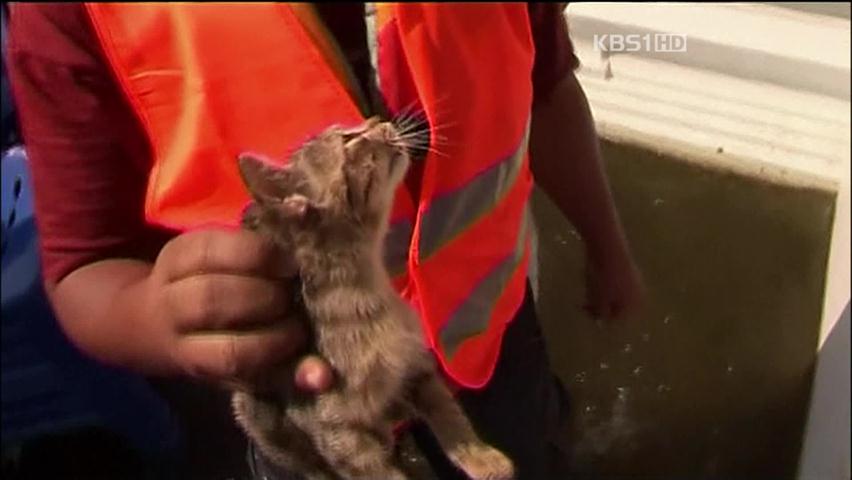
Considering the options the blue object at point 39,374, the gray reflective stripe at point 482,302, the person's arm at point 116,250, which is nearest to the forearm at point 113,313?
the person's arm at point 116,250

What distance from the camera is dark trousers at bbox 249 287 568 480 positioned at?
0.51 metres

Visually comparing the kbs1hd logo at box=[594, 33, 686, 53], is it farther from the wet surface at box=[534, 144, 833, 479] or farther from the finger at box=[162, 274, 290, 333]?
the finger at box=[162, 274, 290, 333]

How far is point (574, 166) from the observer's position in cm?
51

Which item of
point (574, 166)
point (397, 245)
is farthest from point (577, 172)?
point (397, 245)

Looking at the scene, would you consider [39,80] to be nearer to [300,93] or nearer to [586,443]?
[300,93]

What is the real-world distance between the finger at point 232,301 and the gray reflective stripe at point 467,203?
58 millimetres

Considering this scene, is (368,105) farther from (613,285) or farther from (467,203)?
(613,285)

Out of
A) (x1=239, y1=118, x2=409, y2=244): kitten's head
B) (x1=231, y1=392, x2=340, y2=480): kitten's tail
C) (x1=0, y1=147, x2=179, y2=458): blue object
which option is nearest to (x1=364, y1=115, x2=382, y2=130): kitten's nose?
(x1=239, y1=118, x2=409, y2=244): kitten's head

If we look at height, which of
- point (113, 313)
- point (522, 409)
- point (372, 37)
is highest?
point (372, 37)

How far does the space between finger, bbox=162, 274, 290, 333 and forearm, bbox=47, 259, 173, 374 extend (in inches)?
1.5

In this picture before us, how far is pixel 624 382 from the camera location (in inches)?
23.0

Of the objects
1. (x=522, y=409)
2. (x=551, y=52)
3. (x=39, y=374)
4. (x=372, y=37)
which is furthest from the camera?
(x=39, y=374)

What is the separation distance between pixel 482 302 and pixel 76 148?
0.52 feet

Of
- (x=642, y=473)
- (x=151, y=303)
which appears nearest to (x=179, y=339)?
(x=151, y=303)
